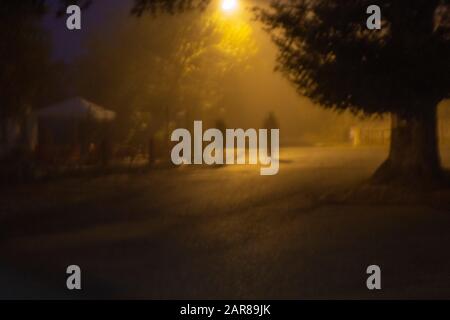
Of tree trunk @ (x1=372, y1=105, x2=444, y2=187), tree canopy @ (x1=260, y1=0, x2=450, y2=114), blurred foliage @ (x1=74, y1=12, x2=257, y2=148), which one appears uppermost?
blurred foliage @ (x1=74, y1=12, x2=257, y2=148)

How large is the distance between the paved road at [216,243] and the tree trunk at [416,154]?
5.36 feet

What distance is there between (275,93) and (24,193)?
4432cm

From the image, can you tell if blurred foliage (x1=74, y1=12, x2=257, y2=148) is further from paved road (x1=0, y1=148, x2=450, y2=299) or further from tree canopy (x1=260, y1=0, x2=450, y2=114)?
tree canopy (x1=260, y1=0, x2=450, y2=114)

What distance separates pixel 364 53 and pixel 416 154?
4.74m

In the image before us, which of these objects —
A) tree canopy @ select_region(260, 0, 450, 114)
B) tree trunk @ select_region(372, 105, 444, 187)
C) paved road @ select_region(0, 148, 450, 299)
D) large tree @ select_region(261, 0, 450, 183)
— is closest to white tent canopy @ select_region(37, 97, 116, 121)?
paved road @ select_region(0, 148, 450, 299)

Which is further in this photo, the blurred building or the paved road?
the blurred building

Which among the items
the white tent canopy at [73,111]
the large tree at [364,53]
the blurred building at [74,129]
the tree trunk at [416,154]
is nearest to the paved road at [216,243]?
the tree trunk at [416,154]

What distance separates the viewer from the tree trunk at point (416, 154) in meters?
20.7

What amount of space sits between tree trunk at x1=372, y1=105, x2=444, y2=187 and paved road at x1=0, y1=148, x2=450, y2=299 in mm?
1633

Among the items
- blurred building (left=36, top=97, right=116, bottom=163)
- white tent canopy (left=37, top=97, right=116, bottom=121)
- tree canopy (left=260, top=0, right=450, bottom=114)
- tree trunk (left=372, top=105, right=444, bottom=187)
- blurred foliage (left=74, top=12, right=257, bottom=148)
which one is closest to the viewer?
tree canopy (left=260, top=0, right=450, bottom=114)

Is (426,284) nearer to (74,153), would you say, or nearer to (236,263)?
(236,263)

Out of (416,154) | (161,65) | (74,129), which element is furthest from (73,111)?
(416,154)

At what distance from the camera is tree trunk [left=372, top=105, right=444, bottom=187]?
20.7 metres

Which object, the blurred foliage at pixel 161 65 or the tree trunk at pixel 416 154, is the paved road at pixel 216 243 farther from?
the blurred foliage at pixel 161 65
